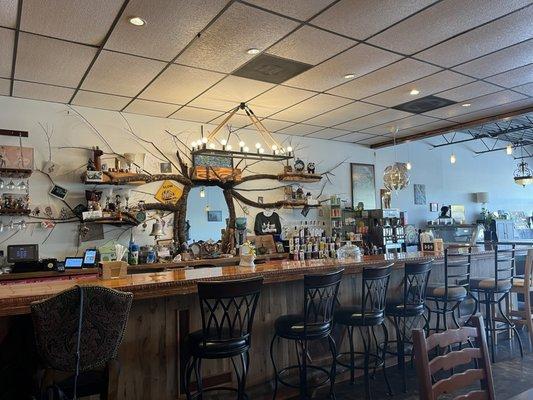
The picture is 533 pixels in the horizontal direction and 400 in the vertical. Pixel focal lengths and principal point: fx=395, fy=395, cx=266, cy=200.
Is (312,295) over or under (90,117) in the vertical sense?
under

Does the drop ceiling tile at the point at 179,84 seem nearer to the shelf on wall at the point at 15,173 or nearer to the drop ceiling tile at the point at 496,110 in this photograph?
the shelf on wall at the point at 15,173

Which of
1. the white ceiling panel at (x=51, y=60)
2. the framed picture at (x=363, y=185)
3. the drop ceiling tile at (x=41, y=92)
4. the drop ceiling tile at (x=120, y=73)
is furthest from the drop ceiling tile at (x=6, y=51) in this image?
the framed picture at (x=363, y=185)

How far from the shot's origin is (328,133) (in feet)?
23.5

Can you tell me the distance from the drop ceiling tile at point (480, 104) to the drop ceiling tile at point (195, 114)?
3361mm

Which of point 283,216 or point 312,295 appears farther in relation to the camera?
point 283,216

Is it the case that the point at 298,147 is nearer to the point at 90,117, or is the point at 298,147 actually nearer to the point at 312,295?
the point at 90,117

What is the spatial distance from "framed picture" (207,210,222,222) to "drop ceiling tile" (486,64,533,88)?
4.11 m

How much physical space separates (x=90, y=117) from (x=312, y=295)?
401 cm

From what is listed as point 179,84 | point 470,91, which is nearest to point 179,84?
point 179,84

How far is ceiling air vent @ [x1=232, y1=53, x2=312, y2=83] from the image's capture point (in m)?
3.94

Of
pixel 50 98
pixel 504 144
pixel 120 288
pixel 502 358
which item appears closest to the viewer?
pixel 120 288

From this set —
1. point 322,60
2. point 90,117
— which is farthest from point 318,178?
point 90,117

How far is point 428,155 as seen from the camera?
9641 mm

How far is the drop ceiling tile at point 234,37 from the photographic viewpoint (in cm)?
311
